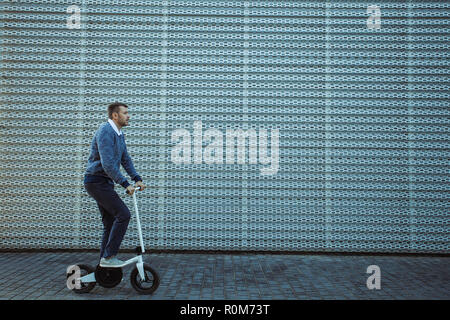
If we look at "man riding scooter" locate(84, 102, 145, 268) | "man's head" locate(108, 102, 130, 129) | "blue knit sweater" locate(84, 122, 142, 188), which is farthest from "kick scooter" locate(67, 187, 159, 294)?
"man's head" locate(108, 102, 130, 129)

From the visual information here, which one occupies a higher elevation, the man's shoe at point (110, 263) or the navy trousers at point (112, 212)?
the navy trousers at point (112, 212)

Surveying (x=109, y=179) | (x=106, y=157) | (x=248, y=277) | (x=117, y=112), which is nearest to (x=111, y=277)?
(x=109, y=179)

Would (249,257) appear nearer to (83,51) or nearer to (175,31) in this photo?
(175,31)

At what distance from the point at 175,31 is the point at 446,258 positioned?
21.1 feet

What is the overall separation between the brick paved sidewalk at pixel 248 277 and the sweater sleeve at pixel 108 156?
4.46ft

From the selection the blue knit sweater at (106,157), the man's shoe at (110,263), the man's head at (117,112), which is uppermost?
the man's head at (117,112)

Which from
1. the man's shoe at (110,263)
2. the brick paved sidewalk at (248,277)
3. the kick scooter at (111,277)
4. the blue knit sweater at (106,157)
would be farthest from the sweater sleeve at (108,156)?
the brick paved sidewalk at (248,277)

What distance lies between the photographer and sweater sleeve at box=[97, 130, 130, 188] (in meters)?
3.89

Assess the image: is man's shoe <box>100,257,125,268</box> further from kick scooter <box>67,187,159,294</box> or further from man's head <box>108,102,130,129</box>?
man's head <box>108,102,130,129</box>

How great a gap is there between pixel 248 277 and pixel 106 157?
255cm

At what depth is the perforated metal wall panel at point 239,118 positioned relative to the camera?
649 cm

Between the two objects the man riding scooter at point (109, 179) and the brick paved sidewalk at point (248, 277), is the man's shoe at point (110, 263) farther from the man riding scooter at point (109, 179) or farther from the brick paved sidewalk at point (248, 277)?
the brick paved sidewalk at point (248, 277)

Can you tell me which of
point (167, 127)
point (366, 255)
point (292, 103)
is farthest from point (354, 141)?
point (167, 127)

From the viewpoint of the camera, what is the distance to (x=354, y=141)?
21.6 ft
